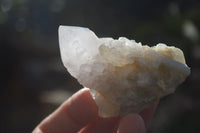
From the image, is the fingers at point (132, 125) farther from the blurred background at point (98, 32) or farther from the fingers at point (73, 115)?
the blurred background at point (98, 32)

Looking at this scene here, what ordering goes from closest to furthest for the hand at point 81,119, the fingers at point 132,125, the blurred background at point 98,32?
the fingers at point 132,125, the hand at point 81,119, the blurred background at point 98,32

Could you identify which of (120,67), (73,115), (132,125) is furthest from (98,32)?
(132,125)

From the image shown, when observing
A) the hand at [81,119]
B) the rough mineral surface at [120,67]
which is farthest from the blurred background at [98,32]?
the rough mineral surface at [120,67]

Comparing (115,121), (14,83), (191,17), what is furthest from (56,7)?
(115,121)

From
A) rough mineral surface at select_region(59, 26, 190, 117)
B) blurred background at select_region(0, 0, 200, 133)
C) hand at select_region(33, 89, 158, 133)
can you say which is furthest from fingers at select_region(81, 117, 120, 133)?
blurred background at select_region(0, 0, 200, 133)

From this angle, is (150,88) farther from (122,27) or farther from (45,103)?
(122,27)
